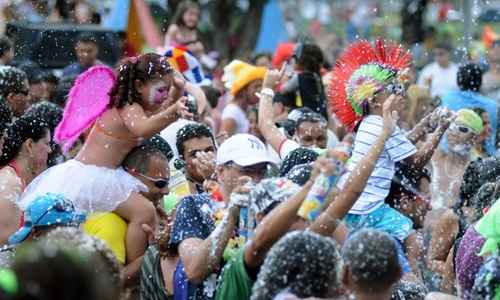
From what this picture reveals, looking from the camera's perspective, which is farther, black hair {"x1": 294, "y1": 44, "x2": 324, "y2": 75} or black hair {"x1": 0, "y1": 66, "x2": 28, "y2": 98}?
black hair {"x1": 294, "y1": 44, "x2": 324, "y2": 75}

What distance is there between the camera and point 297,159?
6.79 meters

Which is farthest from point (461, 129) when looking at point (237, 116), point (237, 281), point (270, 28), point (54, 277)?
point (270, 28)

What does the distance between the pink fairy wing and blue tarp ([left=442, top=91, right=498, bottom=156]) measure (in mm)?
4196

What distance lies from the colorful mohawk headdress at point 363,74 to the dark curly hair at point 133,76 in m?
1.18

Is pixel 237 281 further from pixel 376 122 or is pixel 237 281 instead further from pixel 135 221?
pixel 376 122

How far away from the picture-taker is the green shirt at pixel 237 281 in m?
5.18

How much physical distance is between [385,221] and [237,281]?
218 cm

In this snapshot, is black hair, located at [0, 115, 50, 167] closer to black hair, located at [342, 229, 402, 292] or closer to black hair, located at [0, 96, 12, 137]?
black hair, located at [0, 96, 12, 137]


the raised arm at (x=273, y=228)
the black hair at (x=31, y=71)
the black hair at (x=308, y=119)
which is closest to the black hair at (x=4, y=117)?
the black hair at (x=308, y=119)

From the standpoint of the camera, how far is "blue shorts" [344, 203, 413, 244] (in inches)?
281

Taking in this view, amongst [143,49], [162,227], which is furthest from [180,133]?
[143,49]

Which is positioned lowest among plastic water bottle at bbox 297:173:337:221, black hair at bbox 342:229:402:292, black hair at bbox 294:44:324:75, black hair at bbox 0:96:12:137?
black hair at bbox 294:44:324:75

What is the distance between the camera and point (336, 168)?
5.00 m

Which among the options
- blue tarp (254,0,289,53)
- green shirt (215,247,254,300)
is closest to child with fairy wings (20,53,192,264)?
green shirt (215,247,254,300)
